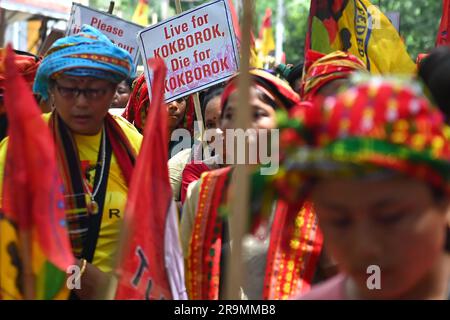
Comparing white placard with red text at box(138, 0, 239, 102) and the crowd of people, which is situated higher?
white placard with red text at box(138, 0, 239, 102)

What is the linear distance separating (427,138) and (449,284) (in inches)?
16.7

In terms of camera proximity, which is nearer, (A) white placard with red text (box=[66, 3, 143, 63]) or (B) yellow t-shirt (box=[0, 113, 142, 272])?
(B) yellow t-shirt (box=[0, 113, 142, 272])

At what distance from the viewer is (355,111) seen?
2.52 metres

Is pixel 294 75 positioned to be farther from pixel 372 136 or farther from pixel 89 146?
pixel 372 136

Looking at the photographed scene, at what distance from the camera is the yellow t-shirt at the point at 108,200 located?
480 centimetres

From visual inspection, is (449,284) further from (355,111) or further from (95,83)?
(95,83)

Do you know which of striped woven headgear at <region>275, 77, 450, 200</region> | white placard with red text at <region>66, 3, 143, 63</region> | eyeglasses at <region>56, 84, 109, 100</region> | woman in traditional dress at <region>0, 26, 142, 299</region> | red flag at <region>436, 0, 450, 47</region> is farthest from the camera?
white placard with red text at <region>66, 3, 143, 63</region>

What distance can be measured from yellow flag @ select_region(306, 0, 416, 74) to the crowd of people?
1.79 ft

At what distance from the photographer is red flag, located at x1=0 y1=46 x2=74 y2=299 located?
335cm

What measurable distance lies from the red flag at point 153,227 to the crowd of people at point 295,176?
0.95 ft

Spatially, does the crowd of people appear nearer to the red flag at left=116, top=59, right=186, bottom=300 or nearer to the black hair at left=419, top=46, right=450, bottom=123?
the black hair at left=419, top=46, right=450, bottom=123

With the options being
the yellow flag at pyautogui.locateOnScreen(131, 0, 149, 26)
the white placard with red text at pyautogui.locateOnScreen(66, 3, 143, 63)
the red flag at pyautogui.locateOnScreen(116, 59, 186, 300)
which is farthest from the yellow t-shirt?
the yellow flag at pyautogui.locateOnScreen(131, 0, 149, 26)

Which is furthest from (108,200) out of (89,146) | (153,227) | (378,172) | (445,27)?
(445,27)
